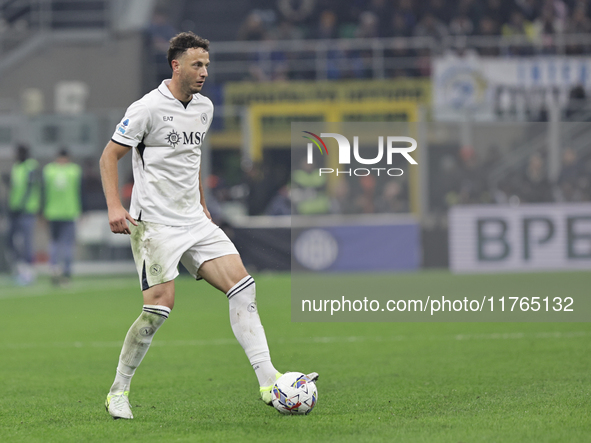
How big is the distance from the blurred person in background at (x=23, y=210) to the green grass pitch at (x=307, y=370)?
449 centimetres

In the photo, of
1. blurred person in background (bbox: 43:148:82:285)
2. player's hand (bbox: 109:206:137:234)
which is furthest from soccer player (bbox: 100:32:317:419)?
blurred person in background (bbox: 43:148:82:285)

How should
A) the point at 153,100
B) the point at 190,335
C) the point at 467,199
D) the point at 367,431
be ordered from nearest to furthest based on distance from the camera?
the point at 367,431 < the point at 153,100 < the point at 190,335 < the point at 467,199

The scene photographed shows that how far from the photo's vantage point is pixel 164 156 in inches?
205

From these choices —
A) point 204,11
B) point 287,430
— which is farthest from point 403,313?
point 204,11

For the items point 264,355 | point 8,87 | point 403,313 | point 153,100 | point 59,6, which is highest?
point 59,6

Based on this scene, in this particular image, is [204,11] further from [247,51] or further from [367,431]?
[367,431]

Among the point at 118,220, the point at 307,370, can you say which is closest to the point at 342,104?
the point at 307,370

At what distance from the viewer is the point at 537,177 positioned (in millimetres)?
15773

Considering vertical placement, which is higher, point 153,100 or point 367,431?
point 153,100

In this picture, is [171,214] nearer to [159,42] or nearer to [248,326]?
[248,326]

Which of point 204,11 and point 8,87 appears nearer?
point 8,87

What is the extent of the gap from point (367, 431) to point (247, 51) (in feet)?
57.8

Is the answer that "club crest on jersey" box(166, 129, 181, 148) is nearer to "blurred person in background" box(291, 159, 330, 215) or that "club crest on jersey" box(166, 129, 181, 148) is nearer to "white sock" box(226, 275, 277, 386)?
"white sock" box(226, 275, 277, 386)

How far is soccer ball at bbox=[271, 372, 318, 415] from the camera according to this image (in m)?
5.01
